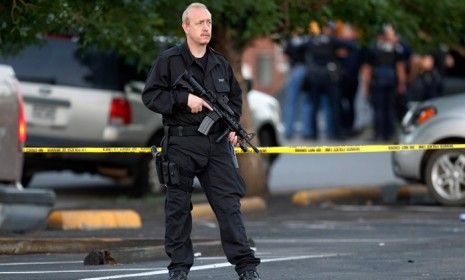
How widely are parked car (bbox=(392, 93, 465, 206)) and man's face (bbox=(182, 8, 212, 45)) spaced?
7.83 metres

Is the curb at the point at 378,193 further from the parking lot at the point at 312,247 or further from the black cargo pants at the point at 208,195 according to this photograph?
the black cargo pants at the point at 208,195

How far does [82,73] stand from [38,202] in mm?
4437

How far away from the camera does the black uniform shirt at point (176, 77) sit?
10508mm

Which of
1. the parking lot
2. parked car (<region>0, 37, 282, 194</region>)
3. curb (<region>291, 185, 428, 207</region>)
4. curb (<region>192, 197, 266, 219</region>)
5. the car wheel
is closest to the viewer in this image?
the parking lot

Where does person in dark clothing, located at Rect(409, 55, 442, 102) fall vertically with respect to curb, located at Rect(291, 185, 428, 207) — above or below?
above

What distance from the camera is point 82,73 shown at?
18906 millimetres

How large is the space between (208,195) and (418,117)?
8.14 m

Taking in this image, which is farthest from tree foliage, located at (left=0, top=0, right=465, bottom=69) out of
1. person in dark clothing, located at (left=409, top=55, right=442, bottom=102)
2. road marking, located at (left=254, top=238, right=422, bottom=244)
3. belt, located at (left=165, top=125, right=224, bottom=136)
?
person in dark clothing, located at (left=409, top=55, right=442, bottom=102)

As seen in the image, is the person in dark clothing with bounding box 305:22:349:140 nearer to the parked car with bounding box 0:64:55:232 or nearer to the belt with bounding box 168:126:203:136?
the parked car with bounding box 0:64:55:232

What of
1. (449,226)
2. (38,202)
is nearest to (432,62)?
(449,226)

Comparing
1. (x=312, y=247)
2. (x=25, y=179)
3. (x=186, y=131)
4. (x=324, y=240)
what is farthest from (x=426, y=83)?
(x=186, y=131)

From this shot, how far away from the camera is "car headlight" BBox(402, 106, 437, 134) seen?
1834cm

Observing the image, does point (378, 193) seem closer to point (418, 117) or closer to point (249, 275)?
point (418, 117)

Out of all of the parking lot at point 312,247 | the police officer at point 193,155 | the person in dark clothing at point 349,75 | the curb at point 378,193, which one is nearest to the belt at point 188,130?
the police officer at point 193,155
